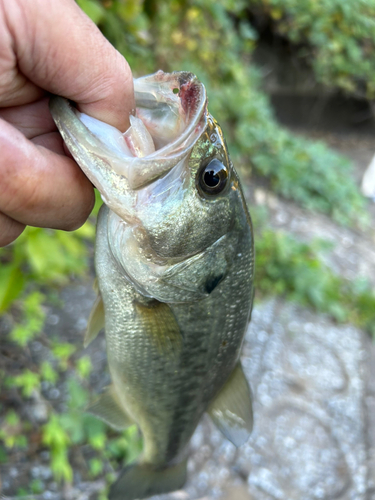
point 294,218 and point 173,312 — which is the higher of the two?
point 173,312

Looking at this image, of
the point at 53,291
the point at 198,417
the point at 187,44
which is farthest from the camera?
the point at 187,44

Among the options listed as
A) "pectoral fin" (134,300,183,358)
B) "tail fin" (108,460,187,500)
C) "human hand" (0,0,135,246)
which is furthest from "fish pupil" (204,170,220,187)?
"tail fin" (108,460,187,500)

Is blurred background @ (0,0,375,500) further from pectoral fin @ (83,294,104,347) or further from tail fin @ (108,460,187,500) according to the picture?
tail fin @ (108,460,187,500)

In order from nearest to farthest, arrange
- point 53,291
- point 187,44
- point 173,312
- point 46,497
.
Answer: point 173,312 → point 46,497 → point 53,291 → point 187,44

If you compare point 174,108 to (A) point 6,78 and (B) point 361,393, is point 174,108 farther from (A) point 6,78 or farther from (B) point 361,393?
(B) point 361,393

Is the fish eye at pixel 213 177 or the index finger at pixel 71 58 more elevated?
the index finger at pixel 71 58

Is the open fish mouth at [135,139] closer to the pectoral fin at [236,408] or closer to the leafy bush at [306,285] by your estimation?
the pectoral fin at [236,408]

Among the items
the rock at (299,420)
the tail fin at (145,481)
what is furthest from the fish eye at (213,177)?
the rock at (299,420)

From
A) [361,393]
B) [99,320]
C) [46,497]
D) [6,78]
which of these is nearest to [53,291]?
[46,497]
